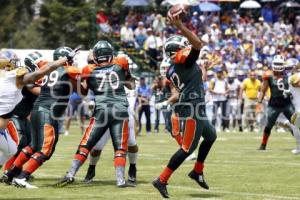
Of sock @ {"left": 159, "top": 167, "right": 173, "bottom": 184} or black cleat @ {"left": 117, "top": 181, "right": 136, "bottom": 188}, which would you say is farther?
black cleat @ {"left": 117, "top": 181, "right": 136, "bottom": 188}

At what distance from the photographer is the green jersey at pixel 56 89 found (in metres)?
11.4

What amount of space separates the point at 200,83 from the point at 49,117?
218 centimetres

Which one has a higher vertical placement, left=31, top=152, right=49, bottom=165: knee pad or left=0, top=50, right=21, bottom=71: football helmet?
left=0, top=50, right=21, bottom=71: football helmet

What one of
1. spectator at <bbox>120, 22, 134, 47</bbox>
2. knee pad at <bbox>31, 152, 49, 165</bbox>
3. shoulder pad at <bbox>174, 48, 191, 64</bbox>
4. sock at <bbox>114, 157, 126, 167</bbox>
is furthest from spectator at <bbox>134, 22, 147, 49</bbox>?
shoulder pad at <bbox>174, 48, 191, 64</bbox>

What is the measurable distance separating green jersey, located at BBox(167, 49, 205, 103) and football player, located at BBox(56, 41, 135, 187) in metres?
1.02

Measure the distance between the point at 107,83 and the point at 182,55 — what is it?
4.74 ft

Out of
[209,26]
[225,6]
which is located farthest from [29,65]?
[225,6]

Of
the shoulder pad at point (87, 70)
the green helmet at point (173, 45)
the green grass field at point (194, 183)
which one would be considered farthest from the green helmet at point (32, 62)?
the green helmet at point (173, 45)

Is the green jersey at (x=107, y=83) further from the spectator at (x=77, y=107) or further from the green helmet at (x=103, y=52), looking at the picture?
the spectator at (x=77, y=107)

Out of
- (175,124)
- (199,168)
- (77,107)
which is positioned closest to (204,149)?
(199,168)

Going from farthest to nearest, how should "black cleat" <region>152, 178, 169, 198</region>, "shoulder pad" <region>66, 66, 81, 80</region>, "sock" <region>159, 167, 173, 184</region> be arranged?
1. "shoulder pad" <region>66, 66, 81, 80</region>
2. "sock" <region>159, 167, 173, 184</region>
3. "black cleat" <region>152, 178, 169, 198</region>

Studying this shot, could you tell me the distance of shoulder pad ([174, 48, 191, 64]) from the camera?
32.8ft

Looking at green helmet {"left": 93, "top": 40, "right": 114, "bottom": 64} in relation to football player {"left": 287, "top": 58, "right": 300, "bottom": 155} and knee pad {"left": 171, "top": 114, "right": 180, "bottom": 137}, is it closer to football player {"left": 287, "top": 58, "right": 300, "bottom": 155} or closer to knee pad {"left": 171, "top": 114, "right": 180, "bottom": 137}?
knee pad {"left": 171, "top": 114, "right": 180, "bottom": 137}

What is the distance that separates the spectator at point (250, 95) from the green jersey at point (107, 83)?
14899 mm
